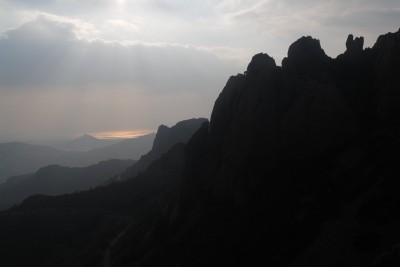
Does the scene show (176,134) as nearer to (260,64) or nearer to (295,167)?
(260,64)

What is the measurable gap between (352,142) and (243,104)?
1668 centimetres

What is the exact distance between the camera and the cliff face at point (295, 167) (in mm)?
39125

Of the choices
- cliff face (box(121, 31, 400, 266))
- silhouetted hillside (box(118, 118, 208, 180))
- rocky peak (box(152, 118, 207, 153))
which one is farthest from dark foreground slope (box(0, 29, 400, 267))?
rocky peak (box(152, 118, 207, 153))

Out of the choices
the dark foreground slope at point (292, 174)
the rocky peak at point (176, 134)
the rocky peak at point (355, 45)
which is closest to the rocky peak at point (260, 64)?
the dark foreground slope at point (292, 174)

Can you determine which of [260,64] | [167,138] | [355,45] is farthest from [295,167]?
[167,138]

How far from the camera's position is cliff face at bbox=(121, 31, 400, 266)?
128 ft

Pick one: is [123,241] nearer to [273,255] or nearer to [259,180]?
[259,180]

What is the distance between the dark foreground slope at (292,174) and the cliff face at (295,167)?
0.14m

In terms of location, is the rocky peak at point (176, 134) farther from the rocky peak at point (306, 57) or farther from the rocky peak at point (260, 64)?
the rocky peak at point (306, 57)

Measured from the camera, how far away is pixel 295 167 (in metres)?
52.4

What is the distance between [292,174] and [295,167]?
1219 mm

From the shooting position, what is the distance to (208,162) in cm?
6500

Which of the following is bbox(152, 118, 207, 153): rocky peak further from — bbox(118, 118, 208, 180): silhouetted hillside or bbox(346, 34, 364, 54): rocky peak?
bbox(346, 34, 364, 54): rocky peak

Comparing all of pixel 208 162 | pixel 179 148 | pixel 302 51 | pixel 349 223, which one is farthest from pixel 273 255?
pixel 179 148
